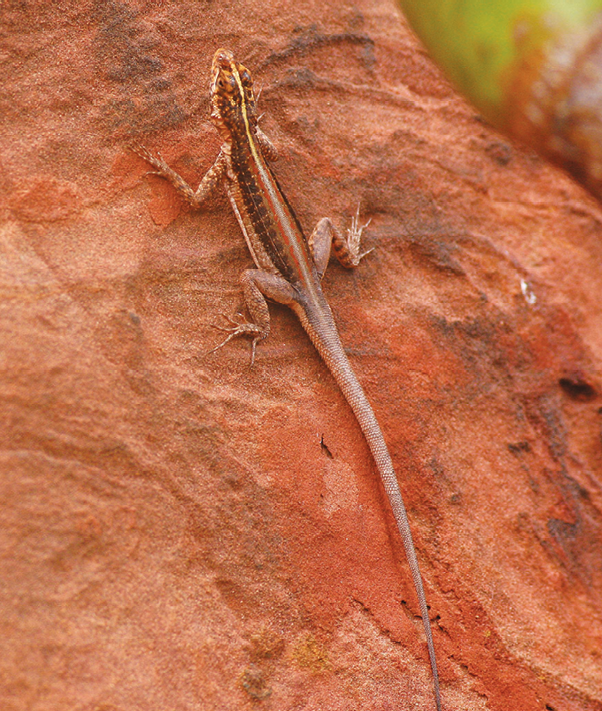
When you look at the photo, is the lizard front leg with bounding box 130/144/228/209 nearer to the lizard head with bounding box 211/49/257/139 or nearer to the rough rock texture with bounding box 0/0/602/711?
the rough rock texture with bounding box 0/0/602/711

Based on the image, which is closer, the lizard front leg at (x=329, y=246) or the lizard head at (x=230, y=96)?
the lizard head at (x=230, y=96)

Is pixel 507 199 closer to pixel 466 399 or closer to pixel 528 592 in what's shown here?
pixel 466 399

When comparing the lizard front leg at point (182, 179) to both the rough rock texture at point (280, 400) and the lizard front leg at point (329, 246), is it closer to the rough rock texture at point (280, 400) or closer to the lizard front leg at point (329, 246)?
the rough rock texture at point (280, 400)

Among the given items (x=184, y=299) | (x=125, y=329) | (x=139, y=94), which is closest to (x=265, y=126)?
(x=139, y=94)

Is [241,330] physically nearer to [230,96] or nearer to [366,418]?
[366,418]

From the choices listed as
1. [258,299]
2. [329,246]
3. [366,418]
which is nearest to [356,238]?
[329,246]

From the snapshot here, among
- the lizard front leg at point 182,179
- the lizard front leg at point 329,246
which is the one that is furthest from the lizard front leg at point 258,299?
the lizard front leg at point 182,179
